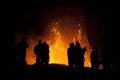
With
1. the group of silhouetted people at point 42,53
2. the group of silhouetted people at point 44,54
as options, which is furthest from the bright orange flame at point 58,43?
the group of silhouetted people at point 42,53

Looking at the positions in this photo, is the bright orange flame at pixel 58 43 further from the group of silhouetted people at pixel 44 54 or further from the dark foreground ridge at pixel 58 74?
the dark foreground ridge at pixel 58 74

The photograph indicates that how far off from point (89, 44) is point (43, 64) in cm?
2543

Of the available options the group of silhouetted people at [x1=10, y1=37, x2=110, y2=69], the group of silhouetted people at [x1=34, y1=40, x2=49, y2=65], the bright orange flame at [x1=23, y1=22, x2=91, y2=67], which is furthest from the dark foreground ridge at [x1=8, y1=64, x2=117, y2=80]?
the bright orange flame at [x1=23, y1=22, x2=91, y2=67]

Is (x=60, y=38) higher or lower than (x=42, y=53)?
higher

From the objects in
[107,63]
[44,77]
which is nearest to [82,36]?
[107,63]

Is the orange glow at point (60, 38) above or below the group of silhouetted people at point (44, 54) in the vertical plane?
above

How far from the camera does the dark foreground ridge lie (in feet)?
79.8

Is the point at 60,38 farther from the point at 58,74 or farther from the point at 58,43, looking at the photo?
the point at 58,74

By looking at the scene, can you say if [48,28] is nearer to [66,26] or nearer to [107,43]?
[66,26]

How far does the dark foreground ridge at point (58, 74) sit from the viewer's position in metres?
24.3

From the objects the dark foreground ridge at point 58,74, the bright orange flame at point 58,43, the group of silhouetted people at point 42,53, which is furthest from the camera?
the bright orange flame at point 58,43

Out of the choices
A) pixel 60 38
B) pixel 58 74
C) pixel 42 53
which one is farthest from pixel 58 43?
pixel 58 74

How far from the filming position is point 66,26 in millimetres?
53031

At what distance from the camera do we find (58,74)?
82.7ft
